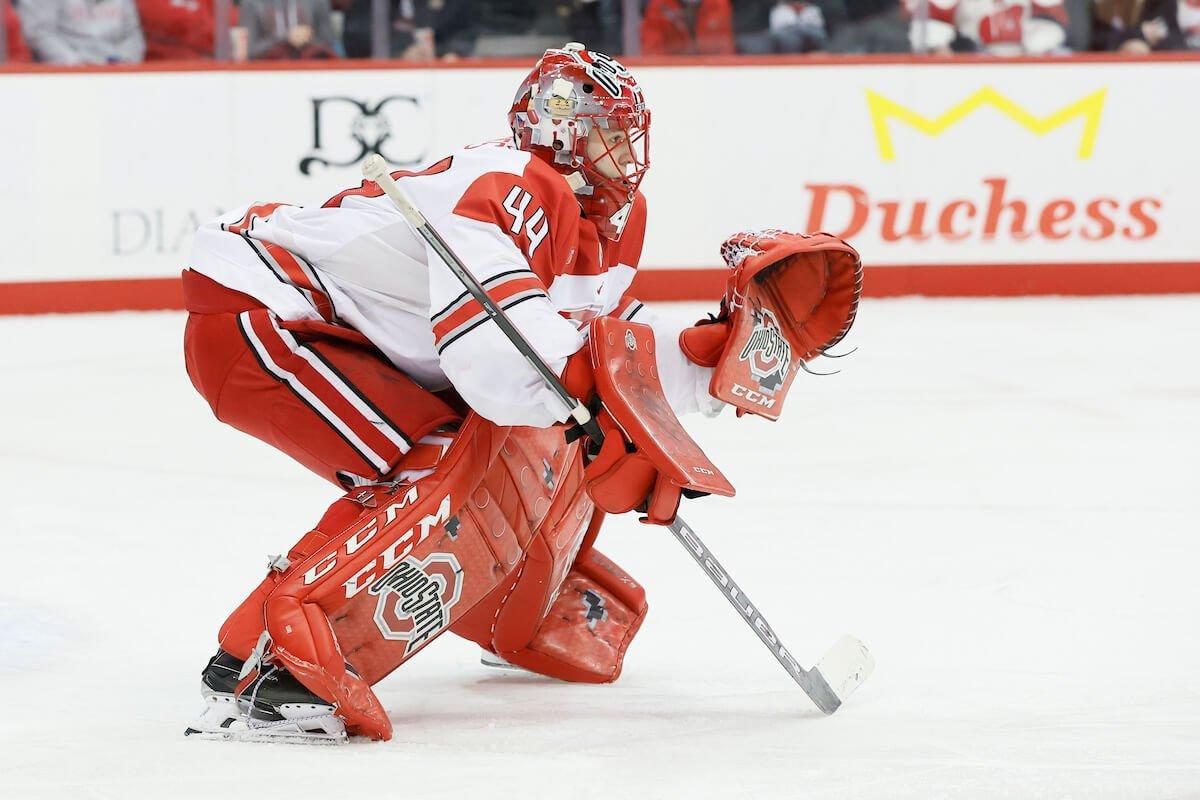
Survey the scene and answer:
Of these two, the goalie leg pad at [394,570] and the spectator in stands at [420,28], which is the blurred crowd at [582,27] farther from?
the goalie leg pad at [394,570]

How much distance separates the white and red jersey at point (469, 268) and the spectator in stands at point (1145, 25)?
17.3 ft

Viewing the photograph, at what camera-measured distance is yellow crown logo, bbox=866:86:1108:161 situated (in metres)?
6.98

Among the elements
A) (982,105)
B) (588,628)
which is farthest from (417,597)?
(982,105)

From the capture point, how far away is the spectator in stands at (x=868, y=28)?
6953mm

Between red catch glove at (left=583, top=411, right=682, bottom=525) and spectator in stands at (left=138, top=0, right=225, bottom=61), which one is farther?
spectator in stands at (left=138, top=0, right=225, bottom=61)

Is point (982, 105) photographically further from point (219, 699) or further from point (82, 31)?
point (219, 699)

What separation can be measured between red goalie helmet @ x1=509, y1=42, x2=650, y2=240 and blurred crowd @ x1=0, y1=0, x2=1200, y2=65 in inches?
183

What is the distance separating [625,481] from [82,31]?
17.5ft

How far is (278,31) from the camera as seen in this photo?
6.66 m

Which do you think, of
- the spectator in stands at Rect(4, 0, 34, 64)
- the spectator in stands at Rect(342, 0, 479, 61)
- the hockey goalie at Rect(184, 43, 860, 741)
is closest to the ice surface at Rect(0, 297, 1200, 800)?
the hockey goalie at Rect(184, 43, 860, 741)

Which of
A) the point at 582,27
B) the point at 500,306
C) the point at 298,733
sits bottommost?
the point at 298,733

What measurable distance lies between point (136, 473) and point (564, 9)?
3.60m

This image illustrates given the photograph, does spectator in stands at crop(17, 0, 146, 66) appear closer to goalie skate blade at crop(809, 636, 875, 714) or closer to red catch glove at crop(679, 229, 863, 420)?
red catch glove at crop(679, 229, 863, 420)

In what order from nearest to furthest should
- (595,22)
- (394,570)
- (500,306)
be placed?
(500,306)
(394,570)
(595,22)
